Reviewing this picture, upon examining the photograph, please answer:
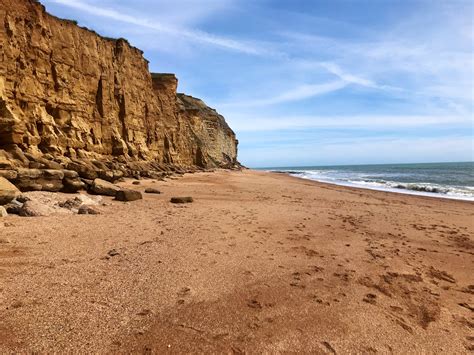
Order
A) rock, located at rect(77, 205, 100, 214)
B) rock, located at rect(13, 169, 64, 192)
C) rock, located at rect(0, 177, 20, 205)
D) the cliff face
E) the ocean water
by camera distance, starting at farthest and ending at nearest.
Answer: the ocean water → the cliff face → rock, located at rect(13, 169, 64, 192) → rock, located at rect(77, 205, 100, 214) → rock, located at rect(0, 177, 20, 205)

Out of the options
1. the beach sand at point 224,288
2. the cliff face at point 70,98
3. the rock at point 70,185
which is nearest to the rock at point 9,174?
the cliff face at point 70,98

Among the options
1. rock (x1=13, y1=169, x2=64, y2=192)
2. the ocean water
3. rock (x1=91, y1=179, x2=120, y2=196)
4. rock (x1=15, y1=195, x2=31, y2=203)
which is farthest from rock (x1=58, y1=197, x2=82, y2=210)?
the ocean water

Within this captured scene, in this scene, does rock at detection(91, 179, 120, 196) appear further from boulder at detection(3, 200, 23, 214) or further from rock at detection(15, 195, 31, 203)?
boulder at detection(3, 200, 23, 214)

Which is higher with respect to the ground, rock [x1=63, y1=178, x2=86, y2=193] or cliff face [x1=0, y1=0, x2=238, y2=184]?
cliff face [x1=0, y1=0, x2=238, y2=184]

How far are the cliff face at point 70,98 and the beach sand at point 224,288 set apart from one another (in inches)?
267

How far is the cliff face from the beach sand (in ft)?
22.2

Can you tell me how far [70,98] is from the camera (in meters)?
20.0

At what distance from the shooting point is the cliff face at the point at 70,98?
632 inches

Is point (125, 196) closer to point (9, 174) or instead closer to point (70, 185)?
point (70, 185)

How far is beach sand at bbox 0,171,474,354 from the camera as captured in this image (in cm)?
319

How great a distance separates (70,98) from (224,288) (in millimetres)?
20085

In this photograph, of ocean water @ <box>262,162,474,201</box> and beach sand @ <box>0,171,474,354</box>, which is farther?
ocean water @ <box>262,162,474,201</box>

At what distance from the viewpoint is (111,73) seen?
24.1m

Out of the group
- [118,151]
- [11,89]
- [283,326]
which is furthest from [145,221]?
[118,151]
